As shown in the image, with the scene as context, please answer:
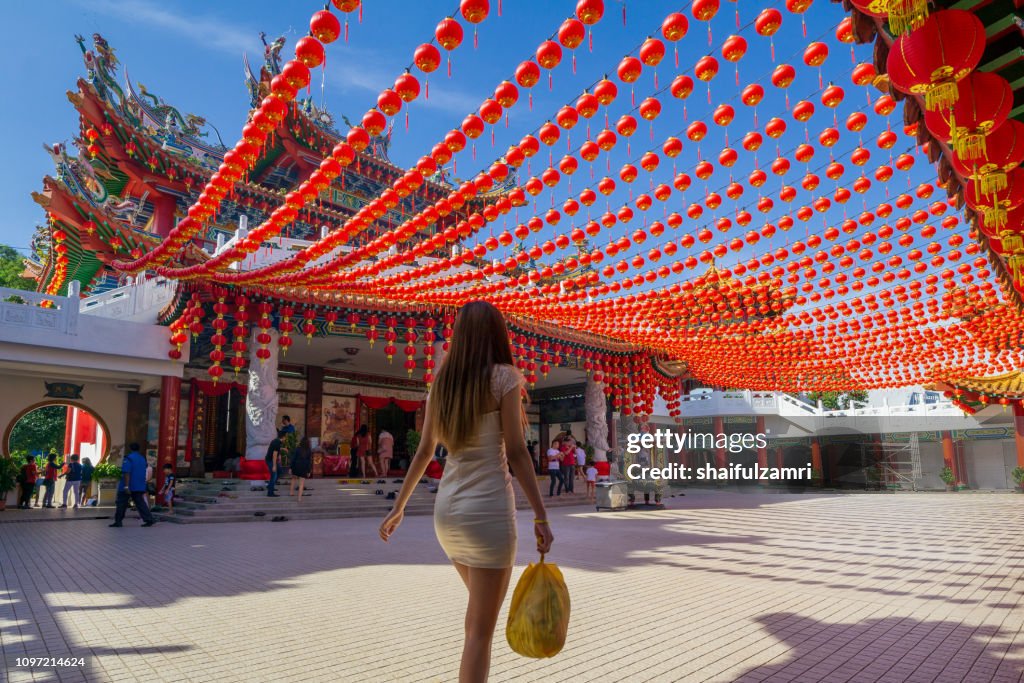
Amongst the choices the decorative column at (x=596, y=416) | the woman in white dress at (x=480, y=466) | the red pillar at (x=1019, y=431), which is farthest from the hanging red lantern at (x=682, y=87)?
the red pillar at (x=1019, y=431)

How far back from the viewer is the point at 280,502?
38.4 ft

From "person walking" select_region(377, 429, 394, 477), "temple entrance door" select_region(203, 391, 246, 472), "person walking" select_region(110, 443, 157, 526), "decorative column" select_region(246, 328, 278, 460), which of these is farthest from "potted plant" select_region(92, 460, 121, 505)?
"person walking" select_region(377, 429, 394, 477)

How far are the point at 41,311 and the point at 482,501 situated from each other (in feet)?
45.8

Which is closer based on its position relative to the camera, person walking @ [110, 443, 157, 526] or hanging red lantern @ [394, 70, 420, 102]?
hanging red lantern @ [394, 70, 420, 102]

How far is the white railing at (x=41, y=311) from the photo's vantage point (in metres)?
12.1

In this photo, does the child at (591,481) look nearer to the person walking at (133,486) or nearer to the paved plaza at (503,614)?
the paved plaza at (503,614)

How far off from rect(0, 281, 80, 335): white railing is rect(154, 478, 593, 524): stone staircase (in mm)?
4027

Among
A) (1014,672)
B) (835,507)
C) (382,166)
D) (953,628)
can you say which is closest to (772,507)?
(835,507)

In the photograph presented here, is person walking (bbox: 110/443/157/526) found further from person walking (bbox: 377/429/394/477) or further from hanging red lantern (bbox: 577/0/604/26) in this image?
hanging red lantern (bbox: 577/0/604/26)

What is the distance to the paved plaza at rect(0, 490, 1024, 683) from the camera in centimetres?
324

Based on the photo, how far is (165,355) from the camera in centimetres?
1369

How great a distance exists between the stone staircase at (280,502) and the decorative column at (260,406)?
0.79 meters

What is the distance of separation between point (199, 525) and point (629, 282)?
8114 mm

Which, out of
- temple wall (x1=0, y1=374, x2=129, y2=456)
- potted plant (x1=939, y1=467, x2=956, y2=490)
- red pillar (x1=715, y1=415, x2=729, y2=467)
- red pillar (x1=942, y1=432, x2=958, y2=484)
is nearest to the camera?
temple wall (x1=0, y1=374, x2=129, y2=456)
